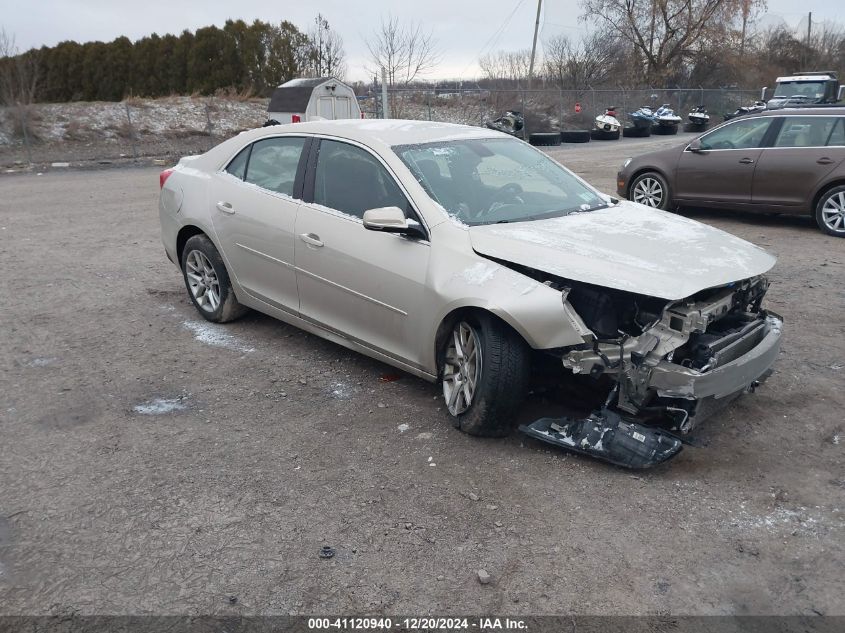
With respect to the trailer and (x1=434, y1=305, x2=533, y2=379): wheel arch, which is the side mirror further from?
the trailer

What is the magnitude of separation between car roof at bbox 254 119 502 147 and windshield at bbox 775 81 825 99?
22039 millimetres

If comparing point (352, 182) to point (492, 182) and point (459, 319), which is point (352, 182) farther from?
point (459, 319)

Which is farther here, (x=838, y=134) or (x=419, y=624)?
(x=838, y=134)

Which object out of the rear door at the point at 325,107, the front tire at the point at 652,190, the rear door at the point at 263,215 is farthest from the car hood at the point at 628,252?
the rear door at the point at 325,107

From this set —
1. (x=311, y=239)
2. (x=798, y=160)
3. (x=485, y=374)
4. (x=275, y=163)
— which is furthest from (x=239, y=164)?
(x=798, y=160)

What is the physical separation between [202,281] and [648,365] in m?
3.89

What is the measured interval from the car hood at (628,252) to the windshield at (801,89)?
22.4 metres

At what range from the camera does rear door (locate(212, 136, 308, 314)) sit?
5.25 metres

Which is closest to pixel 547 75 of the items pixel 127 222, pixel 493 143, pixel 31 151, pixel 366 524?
pixel 31 151

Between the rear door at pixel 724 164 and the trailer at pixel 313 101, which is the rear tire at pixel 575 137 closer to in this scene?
the trailer at pixel 313 101

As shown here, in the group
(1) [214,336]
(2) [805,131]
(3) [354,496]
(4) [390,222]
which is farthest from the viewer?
(2) [805,131]

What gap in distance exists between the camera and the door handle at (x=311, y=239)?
494cm

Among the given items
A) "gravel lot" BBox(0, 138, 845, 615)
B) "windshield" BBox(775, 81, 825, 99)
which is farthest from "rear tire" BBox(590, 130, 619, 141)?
"gravel lot" BBox(0, 138, 845, 615)

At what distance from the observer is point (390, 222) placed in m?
4.34
